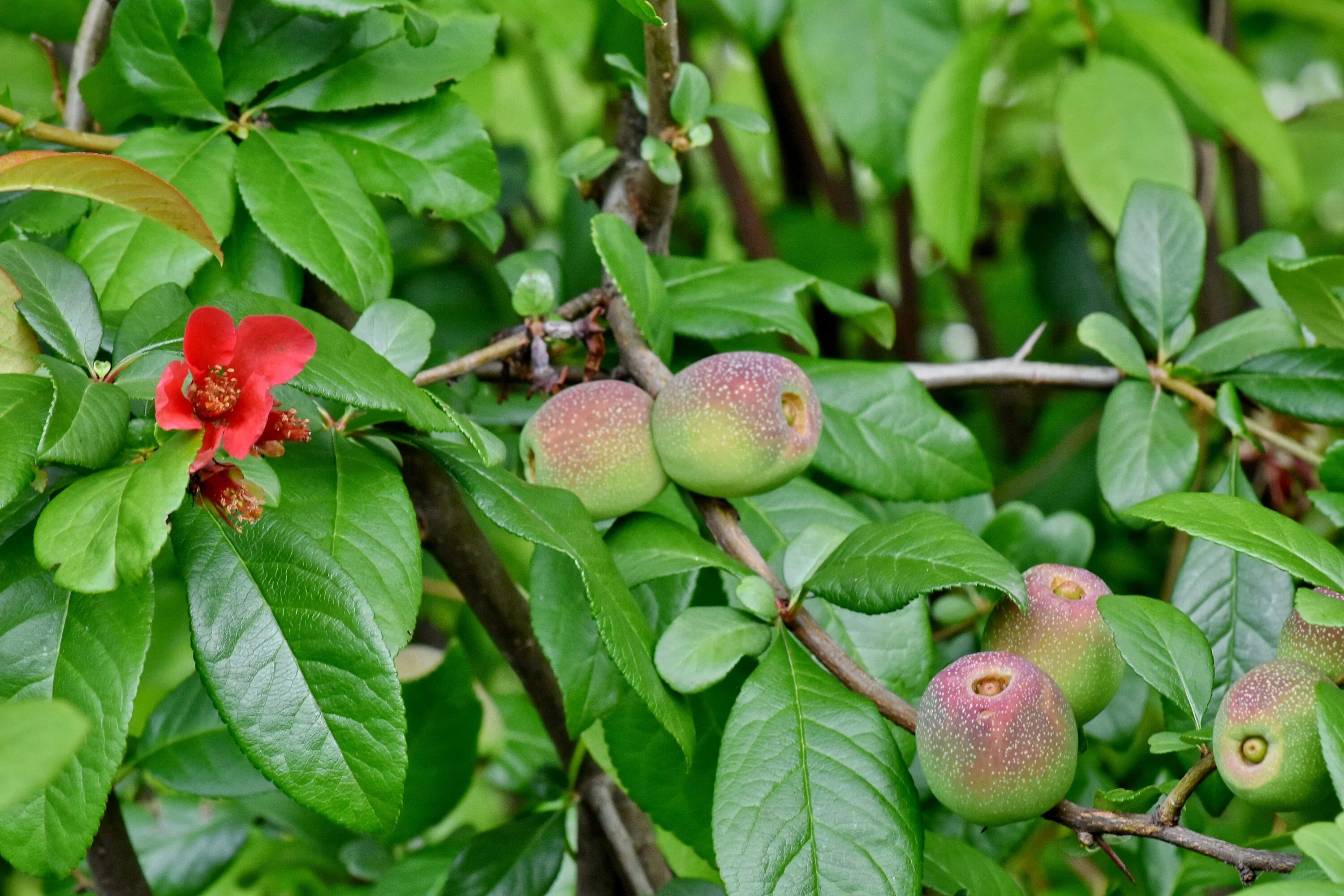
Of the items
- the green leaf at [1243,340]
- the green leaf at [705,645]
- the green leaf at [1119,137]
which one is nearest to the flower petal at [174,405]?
the green leaf at [705,645]

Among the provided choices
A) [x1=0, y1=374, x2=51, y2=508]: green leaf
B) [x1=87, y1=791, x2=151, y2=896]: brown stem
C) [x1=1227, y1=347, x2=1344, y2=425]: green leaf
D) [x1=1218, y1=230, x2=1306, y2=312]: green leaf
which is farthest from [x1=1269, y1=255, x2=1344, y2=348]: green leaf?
[x1=87, y1=791, x2=151, y2=896]: brown stem

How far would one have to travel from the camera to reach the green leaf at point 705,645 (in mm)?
541

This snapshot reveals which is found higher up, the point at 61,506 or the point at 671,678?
the point at 61,506

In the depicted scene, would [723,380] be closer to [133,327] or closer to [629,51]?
[133,327]

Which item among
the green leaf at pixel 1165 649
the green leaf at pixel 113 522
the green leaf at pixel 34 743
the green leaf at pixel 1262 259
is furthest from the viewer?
the green leaf at pixel 1262 259

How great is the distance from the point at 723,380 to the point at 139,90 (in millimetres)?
375

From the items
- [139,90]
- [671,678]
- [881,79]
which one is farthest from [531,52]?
[671,678]

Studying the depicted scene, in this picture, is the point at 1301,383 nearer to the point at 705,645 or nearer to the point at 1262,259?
the point at 1262,259

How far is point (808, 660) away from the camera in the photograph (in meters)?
0.56

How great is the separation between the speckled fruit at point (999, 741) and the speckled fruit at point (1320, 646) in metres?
0.12

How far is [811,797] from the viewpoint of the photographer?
0.51m

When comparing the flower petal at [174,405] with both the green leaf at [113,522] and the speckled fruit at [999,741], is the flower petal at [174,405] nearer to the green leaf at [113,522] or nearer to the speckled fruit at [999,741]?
the green leaf at [113,522]

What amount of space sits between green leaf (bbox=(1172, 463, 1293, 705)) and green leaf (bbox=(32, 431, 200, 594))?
54 centimetres

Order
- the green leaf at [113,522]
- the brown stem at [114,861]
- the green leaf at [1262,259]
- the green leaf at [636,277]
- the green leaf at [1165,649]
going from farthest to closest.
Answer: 1. the green leaf at [1262,259]
2. the brown stem at [114,861]
3. the green leaf at [636,277]
4. the green leaf at [1165,649]
5. the green leaf at [113,522]
